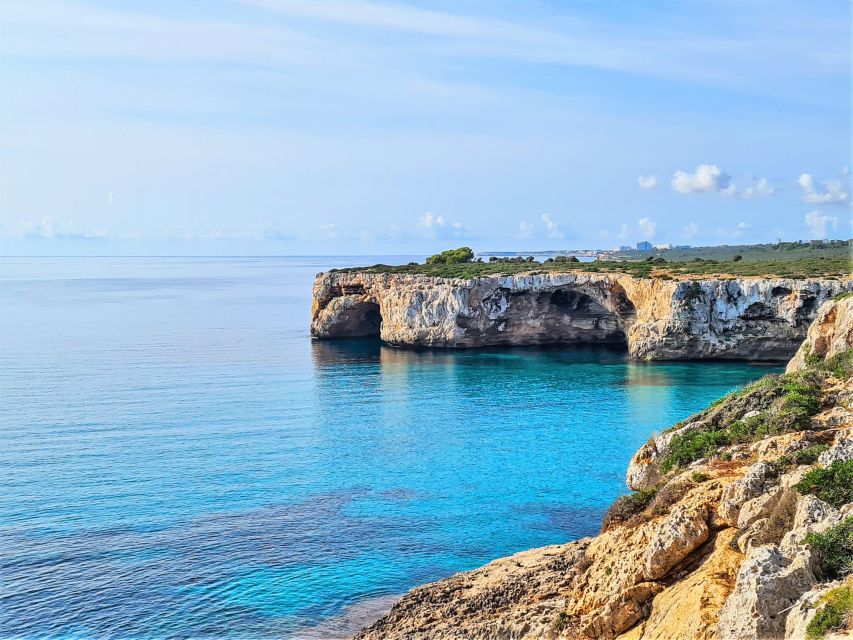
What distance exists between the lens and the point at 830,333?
22.4 m

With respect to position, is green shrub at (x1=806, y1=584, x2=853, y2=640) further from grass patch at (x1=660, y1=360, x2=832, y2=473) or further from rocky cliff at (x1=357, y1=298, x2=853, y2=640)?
grass patch at (x1=660, y1=360, x2=832, y2=473)

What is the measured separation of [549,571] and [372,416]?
25731 mm

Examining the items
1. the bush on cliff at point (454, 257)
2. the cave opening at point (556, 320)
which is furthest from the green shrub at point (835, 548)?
the bush on cliff at point (454, 257)

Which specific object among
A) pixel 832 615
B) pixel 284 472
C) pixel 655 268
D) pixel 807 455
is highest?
pixel 655 268

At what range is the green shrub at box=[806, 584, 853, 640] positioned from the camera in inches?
344

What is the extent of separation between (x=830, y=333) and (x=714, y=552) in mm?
12401

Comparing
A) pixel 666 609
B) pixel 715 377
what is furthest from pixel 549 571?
pixel 715 377

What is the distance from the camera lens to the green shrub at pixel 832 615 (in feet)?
28.6

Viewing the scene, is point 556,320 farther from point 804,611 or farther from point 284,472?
point 804,611

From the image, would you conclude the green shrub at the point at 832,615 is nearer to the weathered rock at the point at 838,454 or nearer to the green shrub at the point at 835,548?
the green shrub at the point at 835,548

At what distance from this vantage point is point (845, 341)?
20734 mm

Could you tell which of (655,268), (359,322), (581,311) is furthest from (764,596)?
(359,322)

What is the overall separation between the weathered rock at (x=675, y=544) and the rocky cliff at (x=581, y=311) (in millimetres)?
46311

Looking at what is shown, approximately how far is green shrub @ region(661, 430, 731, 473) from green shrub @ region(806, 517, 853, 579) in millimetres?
6153
